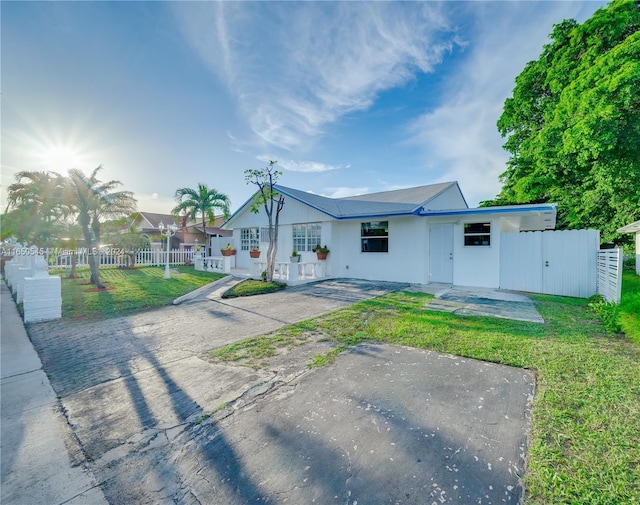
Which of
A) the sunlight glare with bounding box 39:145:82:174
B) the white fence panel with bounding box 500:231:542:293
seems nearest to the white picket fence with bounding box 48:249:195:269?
the sunlight glare with bounding box 39:145:82:174

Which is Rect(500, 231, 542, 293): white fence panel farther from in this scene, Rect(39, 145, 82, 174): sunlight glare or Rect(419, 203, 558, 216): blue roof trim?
Rect(39, 145, 82, 174): sunlight glare

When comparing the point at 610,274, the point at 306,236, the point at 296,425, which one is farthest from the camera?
the point at 306,236

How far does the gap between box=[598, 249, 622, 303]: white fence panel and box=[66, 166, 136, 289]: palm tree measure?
14817 mm

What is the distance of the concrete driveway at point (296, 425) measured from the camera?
1.83 meters

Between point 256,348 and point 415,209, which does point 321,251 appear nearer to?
point 415,209

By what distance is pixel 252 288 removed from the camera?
988cm

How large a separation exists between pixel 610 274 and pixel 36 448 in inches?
415

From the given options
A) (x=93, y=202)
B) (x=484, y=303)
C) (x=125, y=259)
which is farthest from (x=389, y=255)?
(x=125, y=259)

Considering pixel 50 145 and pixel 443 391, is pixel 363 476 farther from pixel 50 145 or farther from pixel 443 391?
pixel 50 145

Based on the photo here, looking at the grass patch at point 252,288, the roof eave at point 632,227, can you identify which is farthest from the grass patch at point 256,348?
the roof eave at point 632,227

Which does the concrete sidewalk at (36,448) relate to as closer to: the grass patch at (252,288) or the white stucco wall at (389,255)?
the grass patch at (252,288)

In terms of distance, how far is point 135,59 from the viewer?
8117mm

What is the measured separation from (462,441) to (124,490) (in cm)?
248

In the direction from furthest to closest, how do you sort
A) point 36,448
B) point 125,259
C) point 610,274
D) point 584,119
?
1. point 125,259
2. point 584,119
3. point 610,274
4. point 36,448
